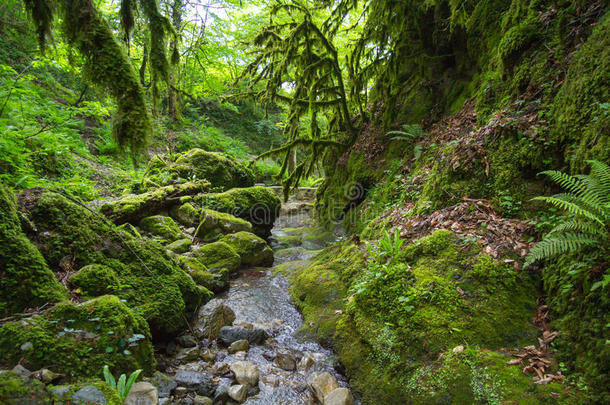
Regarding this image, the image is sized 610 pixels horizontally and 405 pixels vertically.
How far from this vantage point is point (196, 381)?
2.98 meters

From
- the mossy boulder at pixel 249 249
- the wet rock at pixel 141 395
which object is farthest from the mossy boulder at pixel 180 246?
the wet rock at pixel 141 395

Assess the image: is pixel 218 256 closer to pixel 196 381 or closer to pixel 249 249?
pixel 249 249

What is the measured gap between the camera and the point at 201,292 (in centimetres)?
452

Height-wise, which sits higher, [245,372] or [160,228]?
[160,228]

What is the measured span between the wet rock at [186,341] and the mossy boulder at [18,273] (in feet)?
5.24

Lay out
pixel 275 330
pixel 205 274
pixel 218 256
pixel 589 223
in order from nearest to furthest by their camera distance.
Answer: pixel 589 223 → pixel 275 330 → pixel 205 274 → pixel 218 256

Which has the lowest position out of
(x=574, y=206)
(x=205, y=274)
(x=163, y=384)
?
(x=163, y=384)

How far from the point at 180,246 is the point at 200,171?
506 cm

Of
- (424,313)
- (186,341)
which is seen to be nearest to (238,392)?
(186,341)

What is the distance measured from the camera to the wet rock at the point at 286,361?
11.4ft

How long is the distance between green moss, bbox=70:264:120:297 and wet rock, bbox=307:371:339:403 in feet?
8.54

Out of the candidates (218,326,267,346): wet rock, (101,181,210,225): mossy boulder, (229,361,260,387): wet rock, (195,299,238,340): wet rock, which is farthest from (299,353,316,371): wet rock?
(101,181,210,225): mossy boulder

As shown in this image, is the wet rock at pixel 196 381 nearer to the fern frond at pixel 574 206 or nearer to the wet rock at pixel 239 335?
the wet rock at pixel 239 335

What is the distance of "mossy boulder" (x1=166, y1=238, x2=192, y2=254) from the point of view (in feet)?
19.7
